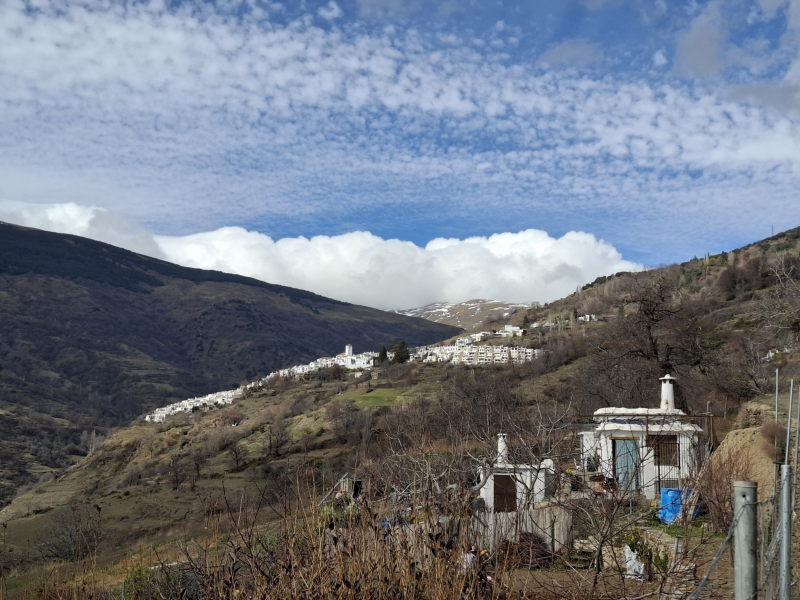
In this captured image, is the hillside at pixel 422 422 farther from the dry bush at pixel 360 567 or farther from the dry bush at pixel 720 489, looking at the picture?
the dry bush at pixel 360 567

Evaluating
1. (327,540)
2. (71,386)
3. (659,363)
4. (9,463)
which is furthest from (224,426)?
(71,386)

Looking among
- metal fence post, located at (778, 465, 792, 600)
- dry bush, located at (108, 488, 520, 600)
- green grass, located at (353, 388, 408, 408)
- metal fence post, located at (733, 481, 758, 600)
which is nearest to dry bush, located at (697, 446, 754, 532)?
dry bush, located at (108, 488, 520, 600)

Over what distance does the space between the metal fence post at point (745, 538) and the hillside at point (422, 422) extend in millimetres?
2079

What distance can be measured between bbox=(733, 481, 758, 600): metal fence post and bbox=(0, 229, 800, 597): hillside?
2.08 m

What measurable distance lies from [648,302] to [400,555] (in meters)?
27.1

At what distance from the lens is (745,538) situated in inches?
134

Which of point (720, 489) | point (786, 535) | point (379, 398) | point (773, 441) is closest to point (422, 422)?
point (773, 441)

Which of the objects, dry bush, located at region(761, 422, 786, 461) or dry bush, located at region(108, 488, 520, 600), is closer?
dry bush, located at region(108, 488, 520, 600)

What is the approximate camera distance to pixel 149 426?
8300 centimetres

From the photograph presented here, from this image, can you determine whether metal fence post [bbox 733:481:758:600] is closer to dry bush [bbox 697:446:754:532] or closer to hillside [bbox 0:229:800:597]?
hillside [bbox 0:229:800:597]

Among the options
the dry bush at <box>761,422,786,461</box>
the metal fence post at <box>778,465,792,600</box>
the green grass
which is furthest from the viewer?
the green grass

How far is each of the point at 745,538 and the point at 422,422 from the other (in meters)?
15.0

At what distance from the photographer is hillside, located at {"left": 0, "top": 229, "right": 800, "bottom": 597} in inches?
431

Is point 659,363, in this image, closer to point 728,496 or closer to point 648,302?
point 648,302
